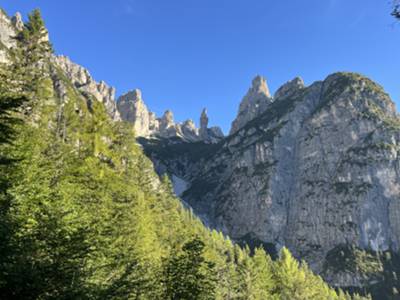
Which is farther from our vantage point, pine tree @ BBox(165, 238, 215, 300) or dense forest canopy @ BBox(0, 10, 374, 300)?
pine tree @ BBox(165, 238, 215, 300)

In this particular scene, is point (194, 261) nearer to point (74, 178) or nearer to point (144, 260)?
point (144, 260)

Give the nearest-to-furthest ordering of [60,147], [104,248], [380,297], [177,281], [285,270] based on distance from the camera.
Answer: [104,248]
[177,281]
[60,147]
[285,270]
[380,297]

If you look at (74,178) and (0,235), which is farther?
(74,178)

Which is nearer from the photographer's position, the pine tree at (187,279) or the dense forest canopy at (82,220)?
the dense forest canopy at (82,220)

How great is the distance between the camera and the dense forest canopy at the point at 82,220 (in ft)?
54.8

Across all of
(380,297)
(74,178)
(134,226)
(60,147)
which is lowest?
(380,297)

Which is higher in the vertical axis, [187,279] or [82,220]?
[82,220]

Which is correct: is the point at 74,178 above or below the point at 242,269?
above

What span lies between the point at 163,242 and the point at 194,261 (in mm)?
35453

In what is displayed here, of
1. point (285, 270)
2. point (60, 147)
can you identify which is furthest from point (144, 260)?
point (285, 270)

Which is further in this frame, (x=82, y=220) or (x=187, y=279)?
(x=187, y=279)

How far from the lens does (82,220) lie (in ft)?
98.2

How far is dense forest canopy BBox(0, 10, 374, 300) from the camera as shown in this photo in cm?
1670

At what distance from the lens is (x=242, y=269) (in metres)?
69.4
